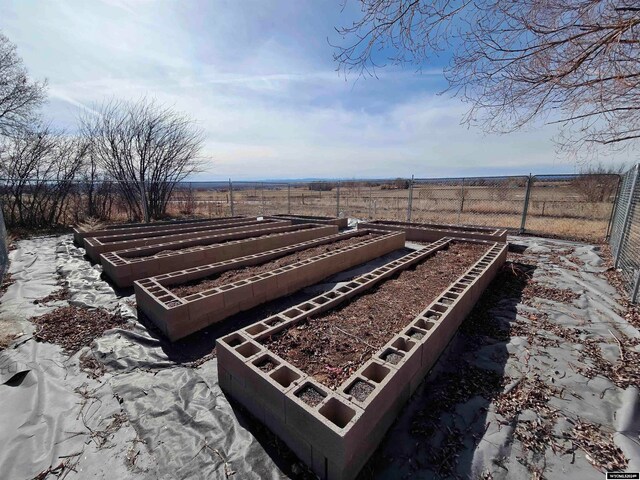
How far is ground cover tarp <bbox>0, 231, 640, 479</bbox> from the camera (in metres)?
1.57

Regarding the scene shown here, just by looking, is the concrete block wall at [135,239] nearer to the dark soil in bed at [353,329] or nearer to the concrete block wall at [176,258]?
the concrete block wall at [176,258]

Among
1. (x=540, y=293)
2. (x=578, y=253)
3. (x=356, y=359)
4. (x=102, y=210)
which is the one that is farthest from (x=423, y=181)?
(x=102, y=210)

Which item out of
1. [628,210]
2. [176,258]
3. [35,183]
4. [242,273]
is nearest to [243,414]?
[242,273]

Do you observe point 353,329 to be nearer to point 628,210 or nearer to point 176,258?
point 176,258

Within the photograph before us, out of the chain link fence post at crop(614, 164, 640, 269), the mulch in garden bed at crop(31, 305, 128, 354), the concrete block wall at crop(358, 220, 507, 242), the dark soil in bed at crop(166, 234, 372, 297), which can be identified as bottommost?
the mulch in garden bed at crop(31, 305, 128, 354)

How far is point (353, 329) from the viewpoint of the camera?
2.58m

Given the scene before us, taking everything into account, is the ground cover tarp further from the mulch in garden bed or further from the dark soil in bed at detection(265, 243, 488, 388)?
the dark soil in bed at detection(265, 243, 488, 388)

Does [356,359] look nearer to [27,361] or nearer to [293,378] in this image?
[293,378]

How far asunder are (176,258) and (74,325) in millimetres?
1807

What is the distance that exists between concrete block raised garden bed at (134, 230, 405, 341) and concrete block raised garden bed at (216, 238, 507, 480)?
3.02 feet

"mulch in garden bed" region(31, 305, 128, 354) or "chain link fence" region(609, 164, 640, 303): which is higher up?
"chain link fence" region(609, 164, 640, 303)

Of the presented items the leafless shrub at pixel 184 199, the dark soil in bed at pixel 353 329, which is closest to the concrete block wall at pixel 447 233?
the dark soil in bed at pixel 353 329

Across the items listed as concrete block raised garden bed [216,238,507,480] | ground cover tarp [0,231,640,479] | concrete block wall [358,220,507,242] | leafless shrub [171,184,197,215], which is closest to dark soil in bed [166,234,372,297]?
ground cover tarp [0,231,640,479]

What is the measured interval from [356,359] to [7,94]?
14.4 meters
